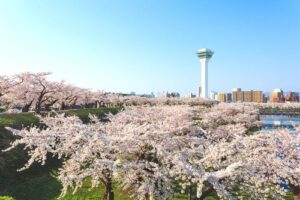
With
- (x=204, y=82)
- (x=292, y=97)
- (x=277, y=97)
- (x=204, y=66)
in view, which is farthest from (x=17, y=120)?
(x=292, y=97)

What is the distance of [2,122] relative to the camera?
2989 centimetres

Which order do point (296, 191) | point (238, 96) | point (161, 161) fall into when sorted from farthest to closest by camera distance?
point (238, 96) < point (296, 191) < point (161, 161)

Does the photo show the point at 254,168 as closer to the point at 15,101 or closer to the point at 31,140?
the point at 31,140

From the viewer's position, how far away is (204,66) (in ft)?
551

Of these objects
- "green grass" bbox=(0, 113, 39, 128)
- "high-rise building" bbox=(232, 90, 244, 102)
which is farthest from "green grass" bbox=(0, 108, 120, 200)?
"high-rise building" bbox=(232, 90, 244, 102)

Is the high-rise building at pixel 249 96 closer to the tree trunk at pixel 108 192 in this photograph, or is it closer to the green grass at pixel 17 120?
the green grass at pixel 17 120

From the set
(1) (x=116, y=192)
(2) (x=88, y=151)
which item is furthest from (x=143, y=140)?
(1) (x=116, y=192)

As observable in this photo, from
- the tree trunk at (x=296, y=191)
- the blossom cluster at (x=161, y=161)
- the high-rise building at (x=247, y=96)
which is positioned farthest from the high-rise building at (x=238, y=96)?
the blossom cluster at (x=161, y=161)

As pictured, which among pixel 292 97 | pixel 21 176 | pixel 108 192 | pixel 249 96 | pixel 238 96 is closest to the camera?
pixel 108 192

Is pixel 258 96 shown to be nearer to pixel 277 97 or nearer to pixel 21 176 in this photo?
pixel 277 97

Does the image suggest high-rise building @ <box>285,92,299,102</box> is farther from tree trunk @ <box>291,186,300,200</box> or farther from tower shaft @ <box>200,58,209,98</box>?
tree trunk @ <box>291,186,300,200</box>

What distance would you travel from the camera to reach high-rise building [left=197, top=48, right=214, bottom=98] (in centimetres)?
16050

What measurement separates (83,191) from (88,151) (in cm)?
974

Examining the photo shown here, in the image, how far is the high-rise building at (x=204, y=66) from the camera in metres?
160
